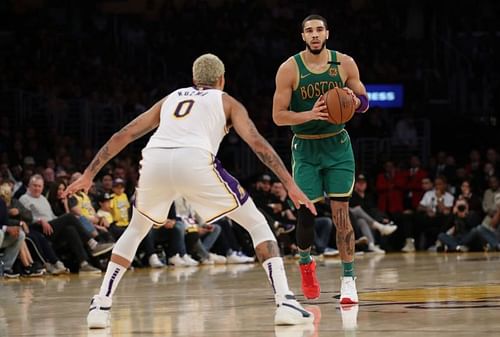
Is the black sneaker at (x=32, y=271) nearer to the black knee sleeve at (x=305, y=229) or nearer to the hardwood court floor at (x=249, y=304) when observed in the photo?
the hardwood court floor at (x=249, y=304)

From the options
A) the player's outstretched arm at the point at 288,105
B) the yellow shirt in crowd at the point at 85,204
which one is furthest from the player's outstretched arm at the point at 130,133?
the yellow shirt in crowd at the point at 85,204

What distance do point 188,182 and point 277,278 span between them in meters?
0.83

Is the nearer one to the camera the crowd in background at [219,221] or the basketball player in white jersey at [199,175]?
the basketball player in white jersey at [199,175]

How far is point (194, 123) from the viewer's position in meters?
7.06

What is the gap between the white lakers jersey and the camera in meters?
7.04

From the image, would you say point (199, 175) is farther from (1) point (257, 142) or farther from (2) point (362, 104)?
(2) point (362, 104)

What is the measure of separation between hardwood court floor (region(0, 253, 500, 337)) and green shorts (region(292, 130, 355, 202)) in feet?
2.88

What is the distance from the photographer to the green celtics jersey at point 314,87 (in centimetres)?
863

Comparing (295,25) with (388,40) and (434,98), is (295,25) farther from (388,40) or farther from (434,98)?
(434,98)

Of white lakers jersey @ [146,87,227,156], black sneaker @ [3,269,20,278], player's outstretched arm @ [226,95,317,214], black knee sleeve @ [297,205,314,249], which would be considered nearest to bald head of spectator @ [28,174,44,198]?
black sneaker @ [3,269,20,278]

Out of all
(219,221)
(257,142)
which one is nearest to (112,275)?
(257,142)

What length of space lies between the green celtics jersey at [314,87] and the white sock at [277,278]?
190cm

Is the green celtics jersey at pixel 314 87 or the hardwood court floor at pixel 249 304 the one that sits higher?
the green celtics jersey at pixel 314 87

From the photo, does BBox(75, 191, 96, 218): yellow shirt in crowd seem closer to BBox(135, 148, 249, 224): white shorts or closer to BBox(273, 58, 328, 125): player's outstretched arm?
BBox(273, 58, 328, 125): player's outstretched arm
